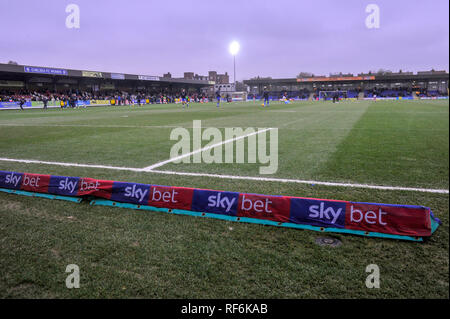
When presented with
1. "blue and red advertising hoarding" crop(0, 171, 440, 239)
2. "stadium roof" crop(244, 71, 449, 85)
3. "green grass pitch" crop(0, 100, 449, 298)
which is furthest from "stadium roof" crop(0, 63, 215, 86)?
"green grass pitch" crop(0, 100, 449, 298)

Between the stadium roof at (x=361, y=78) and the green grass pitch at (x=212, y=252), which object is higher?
the stadium roof at (x=361, y=78)

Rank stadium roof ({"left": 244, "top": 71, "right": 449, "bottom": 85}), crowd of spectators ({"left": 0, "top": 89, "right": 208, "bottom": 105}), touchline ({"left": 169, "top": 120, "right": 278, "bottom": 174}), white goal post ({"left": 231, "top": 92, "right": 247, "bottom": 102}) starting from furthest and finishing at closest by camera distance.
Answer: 1. white goal post ({"left": 231, "top": 92, "right": 247, "bottom": 102})
2. stadium roof ({"left": 244, "top": 71, "right": 449, "bottom": 85})
3. crowd of spectators ({"left": 0, "top": 89, "right": 208, "bottom": 105})
4. touchline ({"left": 169, "top": 120, "right": 278, "bottom": 174})

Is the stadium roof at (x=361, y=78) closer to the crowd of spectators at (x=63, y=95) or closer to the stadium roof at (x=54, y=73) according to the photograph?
the crowd of spectators at (x=63, y=95)

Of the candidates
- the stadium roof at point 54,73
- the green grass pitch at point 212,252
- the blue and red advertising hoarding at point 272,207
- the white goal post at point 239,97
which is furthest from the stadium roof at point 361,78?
the blue and red advertising hoarding at point 272,207

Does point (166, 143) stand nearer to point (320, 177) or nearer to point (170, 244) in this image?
point (320, 177)

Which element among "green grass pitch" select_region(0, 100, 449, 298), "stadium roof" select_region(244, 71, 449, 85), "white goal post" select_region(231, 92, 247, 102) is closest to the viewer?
"green grass pitch" select_region(0, 100, 449, 298)

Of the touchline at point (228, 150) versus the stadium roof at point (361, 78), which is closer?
the touchline at point (228, 150)

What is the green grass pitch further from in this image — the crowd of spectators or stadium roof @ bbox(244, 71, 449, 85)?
stadium roof @ bbox(244, 71, 449, 85)

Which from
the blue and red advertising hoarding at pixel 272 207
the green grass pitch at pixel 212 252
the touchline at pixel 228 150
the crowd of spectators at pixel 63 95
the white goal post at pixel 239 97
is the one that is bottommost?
the green grass pitch at pixel 212 252

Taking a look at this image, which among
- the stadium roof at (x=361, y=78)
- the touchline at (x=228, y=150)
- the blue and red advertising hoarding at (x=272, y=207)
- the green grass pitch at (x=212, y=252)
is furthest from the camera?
the stadium roof at (x=361, y=78)

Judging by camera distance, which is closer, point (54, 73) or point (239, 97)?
point (54, 73)

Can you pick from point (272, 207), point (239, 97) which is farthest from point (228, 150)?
point (239, 97)

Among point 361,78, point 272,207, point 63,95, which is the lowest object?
point 272,207

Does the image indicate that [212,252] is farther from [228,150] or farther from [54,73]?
[54,73]
